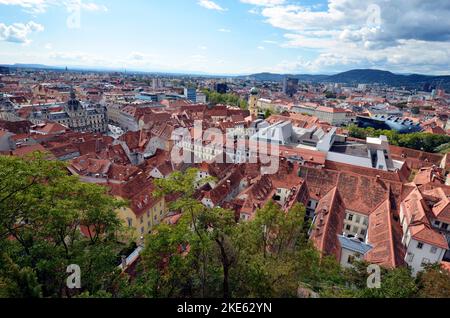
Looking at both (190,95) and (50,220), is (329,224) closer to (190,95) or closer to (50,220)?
(50,220)

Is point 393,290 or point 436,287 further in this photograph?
point 436,287

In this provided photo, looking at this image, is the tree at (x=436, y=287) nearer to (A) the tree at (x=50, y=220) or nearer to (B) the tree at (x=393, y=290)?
(B) the tree at (x=393, y=290)

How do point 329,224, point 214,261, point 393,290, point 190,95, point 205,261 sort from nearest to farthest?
point 393,290 < point 205,261 < point 214,261 < point 329,224 < point 190,95

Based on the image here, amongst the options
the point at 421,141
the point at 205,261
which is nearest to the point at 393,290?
the point at 205,261

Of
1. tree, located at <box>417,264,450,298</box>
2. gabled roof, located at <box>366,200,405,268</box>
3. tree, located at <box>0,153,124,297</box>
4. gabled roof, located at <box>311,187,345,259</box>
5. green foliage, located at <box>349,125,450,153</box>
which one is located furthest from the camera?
green foliage, located at <box>349,125,450,153</box>

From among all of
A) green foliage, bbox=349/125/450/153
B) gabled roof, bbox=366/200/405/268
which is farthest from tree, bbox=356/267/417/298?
green foliage, bbox=349/125/450/153

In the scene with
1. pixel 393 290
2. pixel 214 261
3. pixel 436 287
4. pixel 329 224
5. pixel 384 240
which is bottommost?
pixel 384 240

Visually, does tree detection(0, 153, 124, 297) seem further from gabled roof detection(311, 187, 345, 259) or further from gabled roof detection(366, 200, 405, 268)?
gabled roof detection(366, 200, 405, 268)
